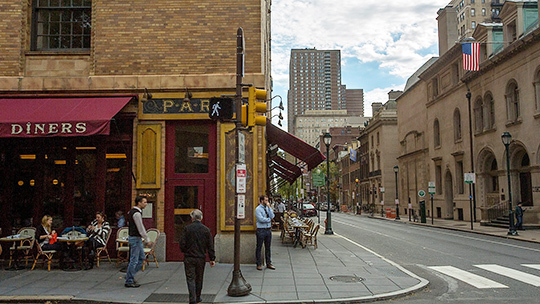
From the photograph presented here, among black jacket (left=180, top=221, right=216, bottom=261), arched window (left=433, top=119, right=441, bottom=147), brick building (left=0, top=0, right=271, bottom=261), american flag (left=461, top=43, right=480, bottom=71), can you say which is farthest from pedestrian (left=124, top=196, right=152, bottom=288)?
arched window (left=433, top=119, right=441, bottom=147)

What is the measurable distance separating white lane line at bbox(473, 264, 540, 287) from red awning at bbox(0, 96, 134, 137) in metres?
10.1

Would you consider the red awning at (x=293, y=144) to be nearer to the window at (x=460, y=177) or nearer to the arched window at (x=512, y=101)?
the arched window at (x=512, y=101)

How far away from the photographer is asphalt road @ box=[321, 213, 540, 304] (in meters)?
8.38

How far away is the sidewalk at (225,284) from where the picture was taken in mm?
7957

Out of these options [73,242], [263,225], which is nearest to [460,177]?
[263,225]

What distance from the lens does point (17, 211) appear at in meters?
12.1

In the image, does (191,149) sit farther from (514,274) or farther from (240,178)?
(514,274)

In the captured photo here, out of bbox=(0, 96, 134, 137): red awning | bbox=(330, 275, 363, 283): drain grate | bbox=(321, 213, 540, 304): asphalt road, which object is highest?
bbox=(0, 96, 134, 137): red awning

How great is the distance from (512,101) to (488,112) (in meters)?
3.25

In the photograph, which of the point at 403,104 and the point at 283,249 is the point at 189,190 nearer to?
the point at 283,249

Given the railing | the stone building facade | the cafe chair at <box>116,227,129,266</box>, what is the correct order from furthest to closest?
the railing
the stone building facade
the cafe chair at <box>116,227,129,266</box>

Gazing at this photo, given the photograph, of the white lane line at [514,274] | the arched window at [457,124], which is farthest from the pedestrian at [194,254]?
the arched window at [457,124]

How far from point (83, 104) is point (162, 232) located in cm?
391

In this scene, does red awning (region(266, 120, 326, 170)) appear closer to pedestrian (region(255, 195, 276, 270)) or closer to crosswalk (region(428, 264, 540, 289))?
pedestrian (region(255, 195, 276, 270))
